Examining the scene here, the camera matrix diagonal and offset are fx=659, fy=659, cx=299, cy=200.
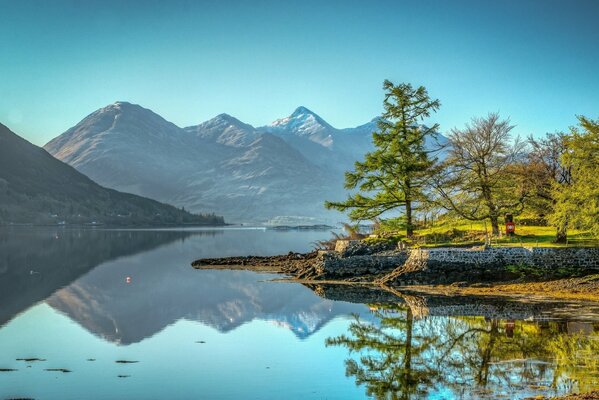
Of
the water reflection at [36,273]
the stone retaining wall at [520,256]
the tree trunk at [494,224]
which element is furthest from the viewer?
the tree trunk at [494,224]

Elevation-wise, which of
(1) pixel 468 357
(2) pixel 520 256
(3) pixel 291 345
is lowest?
(3) pixel 291 345

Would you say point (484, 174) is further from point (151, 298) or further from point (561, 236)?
point (151, 298)

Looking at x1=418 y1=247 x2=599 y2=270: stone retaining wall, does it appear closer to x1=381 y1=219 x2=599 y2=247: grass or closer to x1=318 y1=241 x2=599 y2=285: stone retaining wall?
x1=318 y1=241 x2=599 y2=285: stone retaining wall

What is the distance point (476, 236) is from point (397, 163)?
10.6 m

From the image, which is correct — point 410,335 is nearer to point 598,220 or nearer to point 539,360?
point 539,360

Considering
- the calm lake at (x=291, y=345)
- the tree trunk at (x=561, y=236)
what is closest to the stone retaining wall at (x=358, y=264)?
the calm lake at (x=291, y=345)

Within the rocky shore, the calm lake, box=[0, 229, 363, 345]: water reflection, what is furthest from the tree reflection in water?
the rocky shore

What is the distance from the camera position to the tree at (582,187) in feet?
146

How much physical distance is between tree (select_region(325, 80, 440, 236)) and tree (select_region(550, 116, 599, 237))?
15649mm

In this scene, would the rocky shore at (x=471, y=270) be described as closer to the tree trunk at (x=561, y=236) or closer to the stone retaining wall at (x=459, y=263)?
the stone retaining wall at (x=459, y=263)

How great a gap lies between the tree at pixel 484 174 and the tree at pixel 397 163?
149 inches

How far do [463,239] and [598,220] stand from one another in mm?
14896

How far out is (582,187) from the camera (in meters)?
45.5

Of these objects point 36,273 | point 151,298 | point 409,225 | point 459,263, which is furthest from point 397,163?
point 36,273
